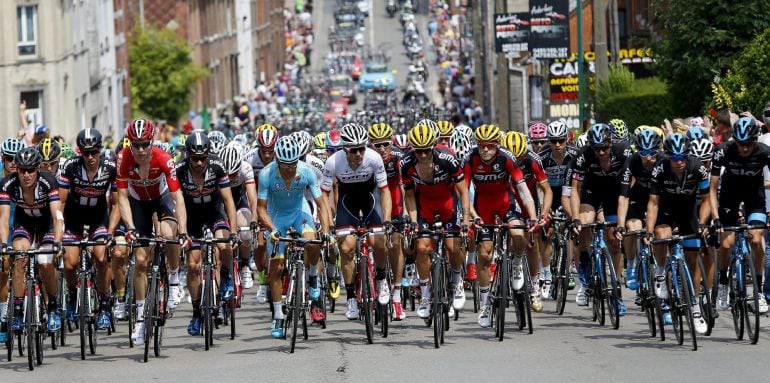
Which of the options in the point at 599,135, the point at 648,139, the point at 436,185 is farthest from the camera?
the point at 599,135

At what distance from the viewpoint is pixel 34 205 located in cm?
1548

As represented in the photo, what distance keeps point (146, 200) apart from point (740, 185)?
17.8 ft

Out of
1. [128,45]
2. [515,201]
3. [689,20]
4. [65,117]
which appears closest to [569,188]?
[515,201]

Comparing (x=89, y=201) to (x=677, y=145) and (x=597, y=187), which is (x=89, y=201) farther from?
(x=677, y=145)

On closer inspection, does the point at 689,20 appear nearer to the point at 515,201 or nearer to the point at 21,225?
the point at 515,201

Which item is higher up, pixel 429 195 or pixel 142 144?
pixel 142 144

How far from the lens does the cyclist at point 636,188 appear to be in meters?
15.5

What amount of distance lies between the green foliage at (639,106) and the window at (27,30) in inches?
980

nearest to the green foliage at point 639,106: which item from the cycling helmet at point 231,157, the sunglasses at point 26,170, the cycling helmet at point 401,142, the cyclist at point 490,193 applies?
the cycling helmet at point 401,142

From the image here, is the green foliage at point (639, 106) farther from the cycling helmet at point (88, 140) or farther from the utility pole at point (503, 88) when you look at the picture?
the cycling helmet at point (88, 140)

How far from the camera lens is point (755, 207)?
51.7ft

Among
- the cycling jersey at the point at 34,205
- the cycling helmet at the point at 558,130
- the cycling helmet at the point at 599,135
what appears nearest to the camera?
the cycling jersey at the point at 34,205

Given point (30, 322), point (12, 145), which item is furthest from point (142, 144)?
point (12, 145)

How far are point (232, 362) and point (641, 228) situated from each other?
13.0 feet
